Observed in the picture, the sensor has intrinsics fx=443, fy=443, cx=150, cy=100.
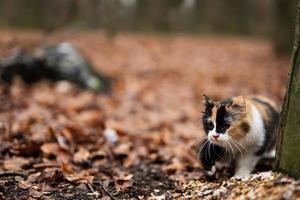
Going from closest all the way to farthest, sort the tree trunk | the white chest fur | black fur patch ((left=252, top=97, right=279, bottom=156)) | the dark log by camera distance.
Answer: the tree trunk
the white chest fur
black fur patch ((left=252, top=97, right=279, bottom=156))
the dark log

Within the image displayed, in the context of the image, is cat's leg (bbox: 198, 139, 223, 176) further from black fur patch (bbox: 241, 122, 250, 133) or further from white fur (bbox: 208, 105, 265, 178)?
black fur patch (bbox: 241, 122, 250, 133)

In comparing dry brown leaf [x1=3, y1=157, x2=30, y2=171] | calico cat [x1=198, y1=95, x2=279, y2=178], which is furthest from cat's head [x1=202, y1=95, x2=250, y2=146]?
dry brown leaf [x1=3, y1=157, x2=30, y2=171]

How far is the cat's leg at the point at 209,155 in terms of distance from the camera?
3855 mm

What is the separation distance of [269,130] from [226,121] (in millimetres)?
563

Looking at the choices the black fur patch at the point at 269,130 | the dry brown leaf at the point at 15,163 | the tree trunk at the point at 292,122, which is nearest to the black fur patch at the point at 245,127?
the black fur patch at the point at 269,130

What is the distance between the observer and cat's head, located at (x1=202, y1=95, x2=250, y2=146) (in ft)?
11.6

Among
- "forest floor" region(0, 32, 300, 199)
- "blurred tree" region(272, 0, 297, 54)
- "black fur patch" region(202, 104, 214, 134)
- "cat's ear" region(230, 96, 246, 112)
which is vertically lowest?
"forest floor" region(0, 32, 300, 199)

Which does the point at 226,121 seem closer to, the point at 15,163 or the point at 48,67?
the point at 15,163

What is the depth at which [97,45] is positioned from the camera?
14367 mm

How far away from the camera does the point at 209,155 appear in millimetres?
3896

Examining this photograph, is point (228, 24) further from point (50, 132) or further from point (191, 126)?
point (50, 132)

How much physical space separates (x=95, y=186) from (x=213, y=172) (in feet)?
3.39

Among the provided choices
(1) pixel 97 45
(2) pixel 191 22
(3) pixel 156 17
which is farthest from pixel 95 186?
(2) pixel 191 22

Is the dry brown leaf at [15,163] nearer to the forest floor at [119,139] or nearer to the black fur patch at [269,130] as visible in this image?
the forest floor at [119,139]
